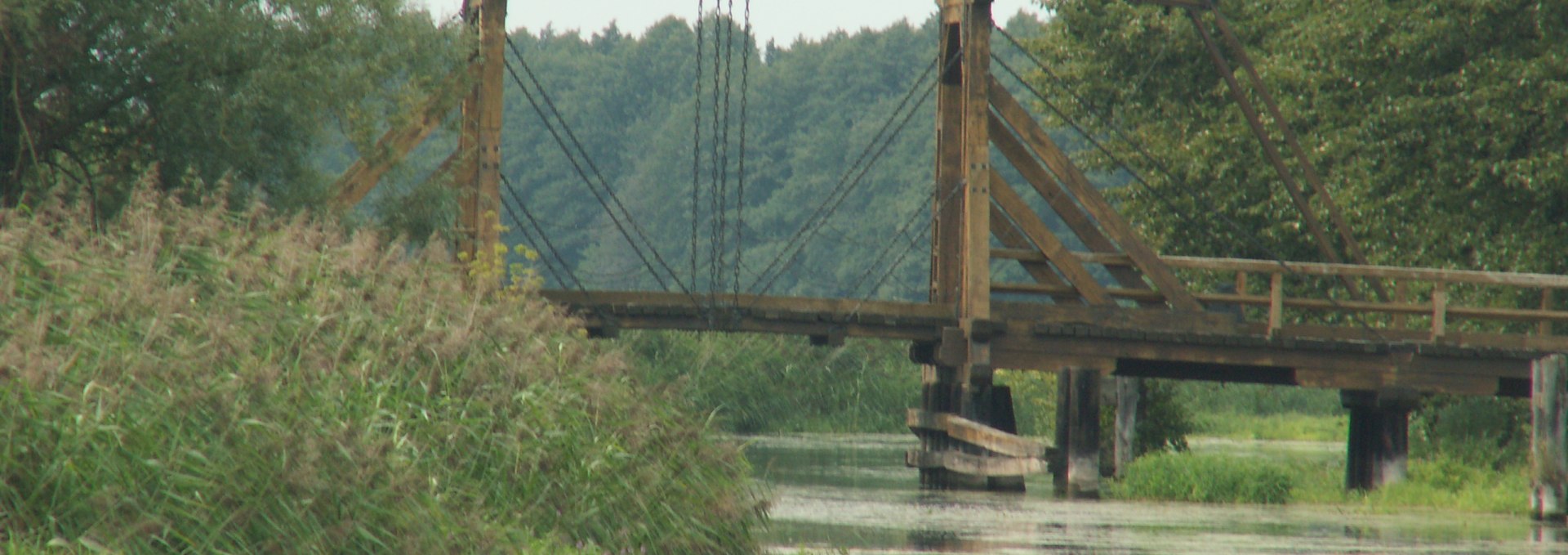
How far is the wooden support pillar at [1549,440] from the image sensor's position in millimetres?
18969

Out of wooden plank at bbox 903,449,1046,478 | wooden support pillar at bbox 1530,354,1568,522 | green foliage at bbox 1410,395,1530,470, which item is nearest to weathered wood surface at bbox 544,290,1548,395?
wooden plank at bbox 903,449,1046,478

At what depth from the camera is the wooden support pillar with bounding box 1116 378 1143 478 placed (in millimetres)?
23891

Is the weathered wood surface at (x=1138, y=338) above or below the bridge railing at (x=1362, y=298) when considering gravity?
below

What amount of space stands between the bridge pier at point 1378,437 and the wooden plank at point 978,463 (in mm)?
3123

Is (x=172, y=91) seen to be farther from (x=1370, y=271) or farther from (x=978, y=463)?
(x=1370, y=271)

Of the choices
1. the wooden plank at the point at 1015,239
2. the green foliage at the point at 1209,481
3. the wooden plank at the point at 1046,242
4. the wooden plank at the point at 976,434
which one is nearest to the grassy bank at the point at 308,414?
the wooden plank at the point at 1046,242

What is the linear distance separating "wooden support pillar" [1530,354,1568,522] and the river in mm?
665

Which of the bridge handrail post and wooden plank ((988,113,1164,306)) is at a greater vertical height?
wooden plank ((988,113,1164,306))

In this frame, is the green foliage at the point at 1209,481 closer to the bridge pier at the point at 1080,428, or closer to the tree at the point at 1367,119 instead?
the bridge pier at the point at 1080,428

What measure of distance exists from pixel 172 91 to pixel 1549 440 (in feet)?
39.9

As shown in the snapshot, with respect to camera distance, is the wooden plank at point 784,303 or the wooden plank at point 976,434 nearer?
the wooden plank at point 784,303

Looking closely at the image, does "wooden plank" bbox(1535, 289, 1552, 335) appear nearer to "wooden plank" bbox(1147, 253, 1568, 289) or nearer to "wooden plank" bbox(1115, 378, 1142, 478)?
"wooden plank" bbox(1147, 253, 1568, 289)

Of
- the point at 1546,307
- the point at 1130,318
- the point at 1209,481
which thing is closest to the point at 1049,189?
the point at 1130,318

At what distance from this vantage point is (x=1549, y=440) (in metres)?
19.3
